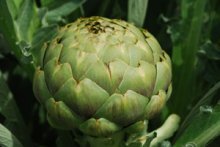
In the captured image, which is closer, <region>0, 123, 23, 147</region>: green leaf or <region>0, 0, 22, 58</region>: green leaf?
<region>0, 123, 23, 147</region>: green leaf

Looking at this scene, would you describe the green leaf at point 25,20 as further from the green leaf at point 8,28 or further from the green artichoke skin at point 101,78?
the green artichoke skin at point 101,78

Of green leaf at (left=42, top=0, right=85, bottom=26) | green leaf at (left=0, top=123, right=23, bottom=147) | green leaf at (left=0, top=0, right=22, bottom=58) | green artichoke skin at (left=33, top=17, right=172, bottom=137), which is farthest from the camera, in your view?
green leaf at (left=42, top=0, right=85, bottom=26)

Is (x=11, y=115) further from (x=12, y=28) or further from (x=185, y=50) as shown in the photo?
(x=185, y=50)

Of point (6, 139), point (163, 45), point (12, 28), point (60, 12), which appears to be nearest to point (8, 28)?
point (12, 28)

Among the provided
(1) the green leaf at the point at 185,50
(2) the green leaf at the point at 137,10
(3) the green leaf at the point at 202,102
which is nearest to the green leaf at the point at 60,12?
A: (2) the green leaf at the point at 137,10

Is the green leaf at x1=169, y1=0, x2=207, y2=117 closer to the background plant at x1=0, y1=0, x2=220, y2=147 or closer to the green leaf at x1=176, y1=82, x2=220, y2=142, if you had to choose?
the background plant at x1=0, y1=0, x2=220, y2=147

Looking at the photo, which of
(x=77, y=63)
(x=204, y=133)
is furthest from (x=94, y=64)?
(x=204, y=133)

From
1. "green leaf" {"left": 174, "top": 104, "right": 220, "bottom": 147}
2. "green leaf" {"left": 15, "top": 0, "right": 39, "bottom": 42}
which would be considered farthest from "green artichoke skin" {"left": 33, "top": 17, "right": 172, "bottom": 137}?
"green leaf" {"left": 15, "top": 0, "right": 39, "bottom": 42}
